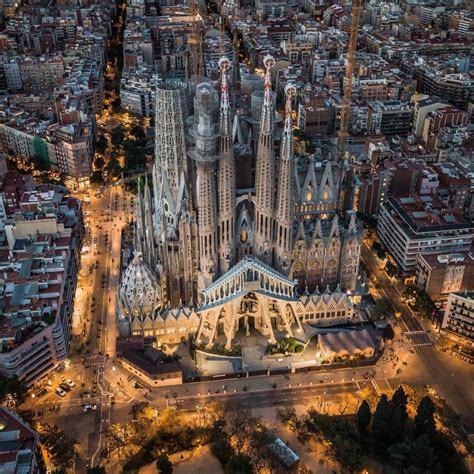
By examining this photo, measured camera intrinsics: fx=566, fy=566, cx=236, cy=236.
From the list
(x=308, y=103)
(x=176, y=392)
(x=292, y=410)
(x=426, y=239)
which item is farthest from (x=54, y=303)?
(x=308, y=103)

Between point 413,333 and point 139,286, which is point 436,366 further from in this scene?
→ point 139,286

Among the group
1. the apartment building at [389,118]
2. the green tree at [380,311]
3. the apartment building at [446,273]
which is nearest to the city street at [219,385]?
the green tree at [380,311]

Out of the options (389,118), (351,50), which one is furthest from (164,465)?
(389,118)

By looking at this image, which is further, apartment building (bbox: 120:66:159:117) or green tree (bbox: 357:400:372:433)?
apartment building (bbox: 120:66:159:117)

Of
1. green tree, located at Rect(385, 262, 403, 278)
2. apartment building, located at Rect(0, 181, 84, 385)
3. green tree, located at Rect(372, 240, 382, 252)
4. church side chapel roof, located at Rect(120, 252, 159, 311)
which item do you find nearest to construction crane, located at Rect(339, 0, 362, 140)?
green tree, located at Rect(372, 240, 382, 252)

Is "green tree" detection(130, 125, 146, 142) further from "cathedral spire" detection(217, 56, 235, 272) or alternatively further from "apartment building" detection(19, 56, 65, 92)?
"cathedral spire" detection(217, 56, 235, 272)
